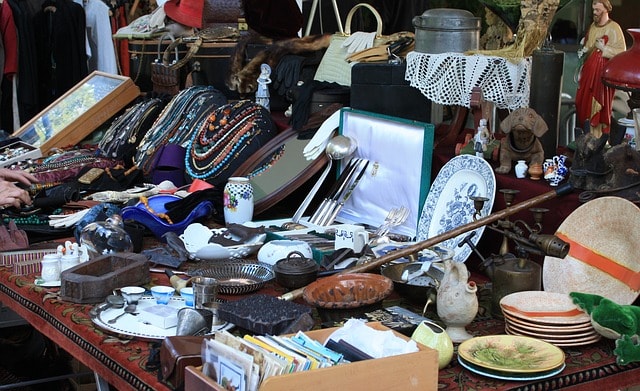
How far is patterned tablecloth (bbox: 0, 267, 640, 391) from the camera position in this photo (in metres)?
2.16

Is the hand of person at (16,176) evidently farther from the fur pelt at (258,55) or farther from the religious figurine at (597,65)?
the religious figurine at (597,65)

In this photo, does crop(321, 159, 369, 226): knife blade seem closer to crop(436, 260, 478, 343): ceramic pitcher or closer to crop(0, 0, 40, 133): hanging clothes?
crop(436, 260, 478, 343): ceramic pitcher

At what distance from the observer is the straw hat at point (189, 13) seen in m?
5.57

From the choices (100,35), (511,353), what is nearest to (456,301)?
(511,353)

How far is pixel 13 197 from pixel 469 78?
1.79 meters

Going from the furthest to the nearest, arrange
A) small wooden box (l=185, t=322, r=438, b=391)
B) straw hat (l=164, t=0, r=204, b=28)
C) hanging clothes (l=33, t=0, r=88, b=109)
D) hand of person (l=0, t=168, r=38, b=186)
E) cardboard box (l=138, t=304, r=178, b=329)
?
hanging clothes (l=33, t=0, r=88, b=109), straw hat (l=164, t=0, r=204, b=28), hand of person (l=0, t=168, r=38, b=186), cardboard box (l=138, t=304, r=178, b=329), small wooden box (l=185, t=322, r=438, b=391)

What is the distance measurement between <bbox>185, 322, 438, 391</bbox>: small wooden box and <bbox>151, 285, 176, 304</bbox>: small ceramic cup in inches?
27.2

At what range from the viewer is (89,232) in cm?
305

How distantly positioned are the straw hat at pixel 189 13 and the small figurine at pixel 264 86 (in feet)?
3.79

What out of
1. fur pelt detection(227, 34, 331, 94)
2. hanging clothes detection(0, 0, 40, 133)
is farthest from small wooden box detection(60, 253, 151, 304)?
hanging clothes detection(0, 0, 40, 133)

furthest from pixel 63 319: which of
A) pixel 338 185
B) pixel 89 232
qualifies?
pixel 338 185

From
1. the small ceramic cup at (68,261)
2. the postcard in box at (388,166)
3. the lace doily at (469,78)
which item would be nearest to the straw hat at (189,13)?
the postcard in box at (388,166)

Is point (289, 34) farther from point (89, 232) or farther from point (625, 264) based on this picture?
point (625, 264)

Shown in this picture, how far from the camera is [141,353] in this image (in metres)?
2.36
